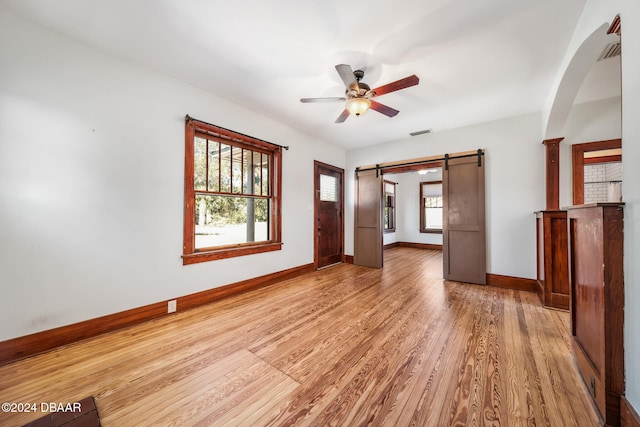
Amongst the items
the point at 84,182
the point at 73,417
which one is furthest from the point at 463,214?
the point at 84,182

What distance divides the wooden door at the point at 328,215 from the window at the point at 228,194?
107cm

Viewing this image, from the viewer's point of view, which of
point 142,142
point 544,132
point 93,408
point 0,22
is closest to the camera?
point 93,408

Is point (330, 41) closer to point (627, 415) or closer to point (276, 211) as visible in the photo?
point (276, 211)

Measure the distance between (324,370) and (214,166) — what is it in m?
2.77

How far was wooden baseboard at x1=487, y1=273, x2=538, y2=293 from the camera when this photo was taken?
3.54 m

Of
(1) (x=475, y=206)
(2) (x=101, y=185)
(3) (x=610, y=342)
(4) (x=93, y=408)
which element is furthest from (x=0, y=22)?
(1) (x=475, y=206)

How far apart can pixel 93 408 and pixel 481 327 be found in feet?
10.3

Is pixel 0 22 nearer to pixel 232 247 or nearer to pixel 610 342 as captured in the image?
pixel 232 247

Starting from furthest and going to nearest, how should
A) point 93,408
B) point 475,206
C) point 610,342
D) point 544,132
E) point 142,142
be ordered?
point 475,206
point 544,132
point 142,142
point 93,408
point 610,342

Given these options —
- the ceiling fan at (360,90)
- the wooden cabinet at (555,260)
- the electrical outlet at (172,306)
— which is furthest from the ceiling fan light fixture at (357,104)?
the electrical outlet at (172,306)

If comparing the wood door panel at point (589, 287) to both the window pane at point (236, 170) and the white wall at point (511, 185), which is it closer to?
the white wall at point (511, 185)

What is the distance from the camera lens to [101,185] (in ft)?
7.47

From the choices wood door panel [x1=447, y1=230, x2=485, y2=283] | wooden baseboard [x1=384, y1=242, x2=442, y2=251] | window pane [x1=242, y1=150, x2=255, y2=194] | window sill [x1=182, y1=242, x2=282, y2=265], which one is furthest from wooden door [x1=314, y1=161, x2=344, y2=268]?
wooden baseboard [x1=384, y1=242, x2=442, y2=251]

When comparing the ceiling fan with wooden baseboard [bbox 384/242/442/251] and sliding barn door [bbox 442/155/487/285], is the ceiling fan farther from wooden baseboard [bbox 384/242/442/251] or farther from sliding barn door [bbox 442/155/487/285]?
wooden baseboard [bbox 384/242/442/251]
